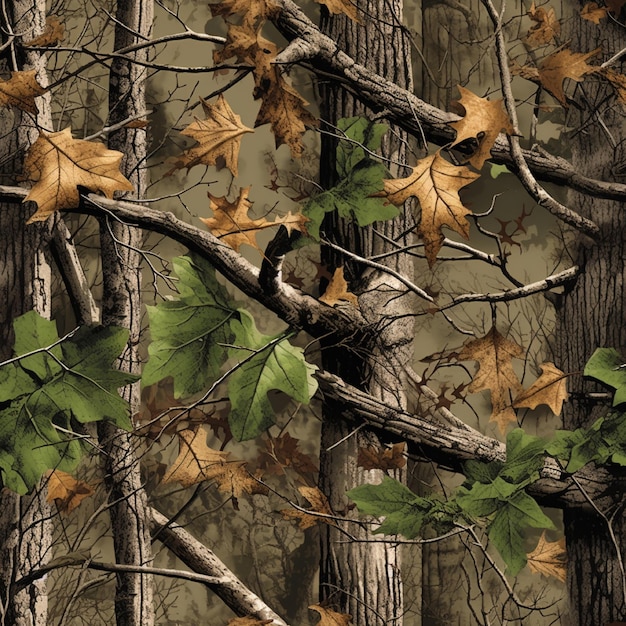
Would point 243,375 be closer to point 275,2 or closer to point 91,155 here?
point 91,155

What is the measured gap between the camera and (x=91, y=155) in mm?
1938

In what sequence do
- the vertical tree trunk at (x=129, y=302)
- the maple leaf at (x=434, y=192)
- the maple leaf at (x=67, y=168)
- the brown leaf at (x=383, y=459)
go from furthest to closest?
the vertical tree trunk at (x=129, y=302) < the brown leaf at (x=383, y=459) < the maple leaf at (x=67, y=168) < the maple leaf at (x=434, y=192)

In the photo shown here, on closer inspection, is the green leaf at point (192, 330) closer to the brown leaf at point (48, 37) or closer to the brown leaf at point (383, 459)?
the brown leaf at point (383, 459)

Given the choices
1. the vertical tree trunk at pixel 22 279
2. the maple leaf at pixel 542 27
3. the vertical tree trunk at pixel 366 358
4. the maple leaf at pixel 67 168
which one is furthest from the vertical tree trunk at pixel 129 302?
the maple leaf at pixel 542 27

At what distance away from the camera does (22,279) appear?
8.99 ft

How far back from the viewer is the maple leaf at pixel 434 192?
67.4 inches

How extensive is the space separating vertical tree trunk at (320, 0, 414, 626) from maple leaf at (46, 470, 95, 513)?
670 millimetres

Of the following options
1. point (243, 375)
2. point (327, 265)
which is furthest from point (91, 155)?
point (327, 265)

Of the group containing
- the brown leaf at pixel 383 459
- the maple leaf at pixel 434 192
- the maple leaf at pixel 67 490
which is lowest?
the maple leaf at pixel 67 490

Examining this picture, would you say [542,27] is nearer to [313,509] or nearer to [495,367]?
[495,367]

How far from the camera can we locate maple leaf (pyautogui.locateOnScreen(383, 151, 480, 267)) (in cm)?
171

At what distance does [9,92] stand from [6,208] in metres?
0.84

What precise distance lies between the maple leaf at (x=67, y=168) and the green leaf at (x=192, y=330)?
9.4 inches

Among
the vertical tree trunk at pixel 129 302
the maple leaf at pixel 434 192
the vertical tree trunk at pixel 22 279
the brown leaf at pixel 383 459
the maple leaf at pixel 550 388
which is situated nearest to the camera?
the maple leaf at pixel 434 192
